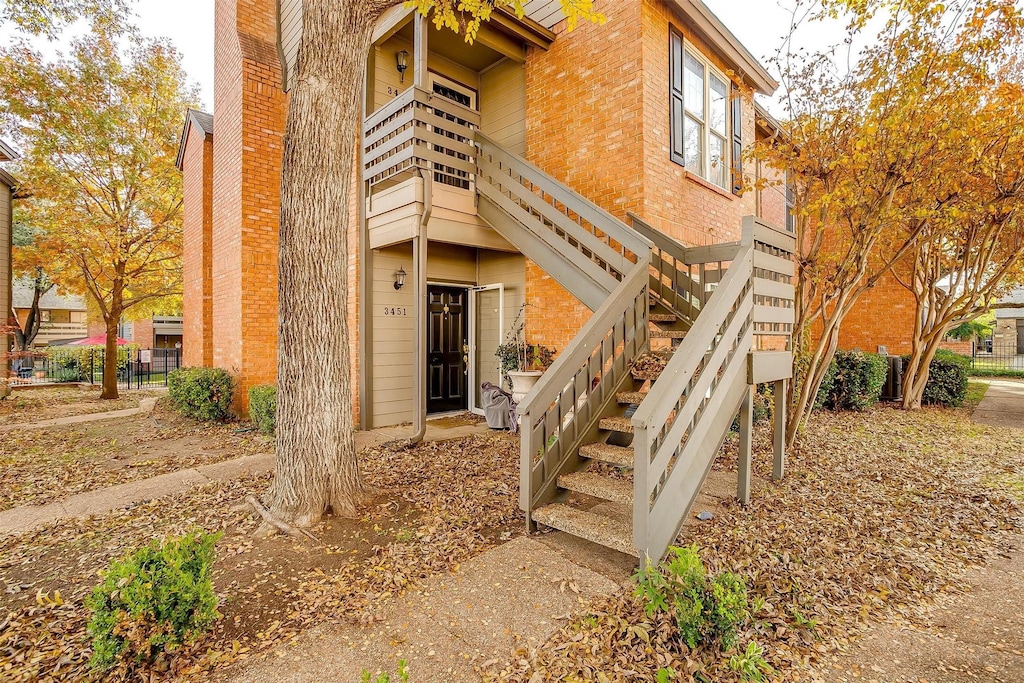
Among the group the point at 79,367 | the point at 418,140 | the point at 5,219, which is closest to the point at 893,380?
the point at 418,140

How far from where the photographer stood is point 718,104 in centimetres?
855

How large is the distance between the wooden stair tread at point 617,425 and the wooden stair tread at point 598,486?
447mm

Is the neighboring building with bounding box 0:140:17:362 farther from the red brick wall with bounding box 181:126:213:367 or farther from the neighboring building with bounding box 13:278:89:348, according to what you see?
the neighboring building with bounding box 13:278:89:348

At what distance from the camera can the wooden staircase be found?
10.8ft

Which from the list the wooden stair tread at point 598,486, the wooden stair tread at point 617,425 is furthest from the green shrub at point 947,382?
the wooden stair tread at point 598,486

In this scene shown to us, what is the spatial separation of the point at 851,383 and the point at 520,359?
6751mm

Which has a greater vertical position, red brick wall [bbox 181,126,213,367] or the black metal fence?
A: red brick wall [bbox 181,126,213,367]

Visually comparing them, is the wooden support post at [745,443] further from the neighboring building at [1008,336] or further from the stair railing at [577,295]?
the neighboring building at [1008,336]

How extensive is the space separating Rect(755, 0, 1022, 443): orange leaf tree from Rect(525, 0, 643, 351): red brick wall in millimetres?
1807

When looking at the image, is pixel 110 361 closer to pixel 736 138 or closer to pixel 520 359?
pixel 520 359

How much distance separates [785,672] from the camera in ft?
7.92

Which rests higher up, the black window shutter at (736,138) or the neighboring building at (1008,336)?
the black window shutter at (736,138)

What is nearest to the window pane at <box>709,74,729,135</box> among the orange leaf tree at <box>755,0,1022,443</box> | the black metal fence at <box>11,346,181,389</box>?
the orange leaf tree at <box>755,0,1022,443</box>

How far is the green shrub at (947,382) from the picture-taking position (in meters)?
10.8
